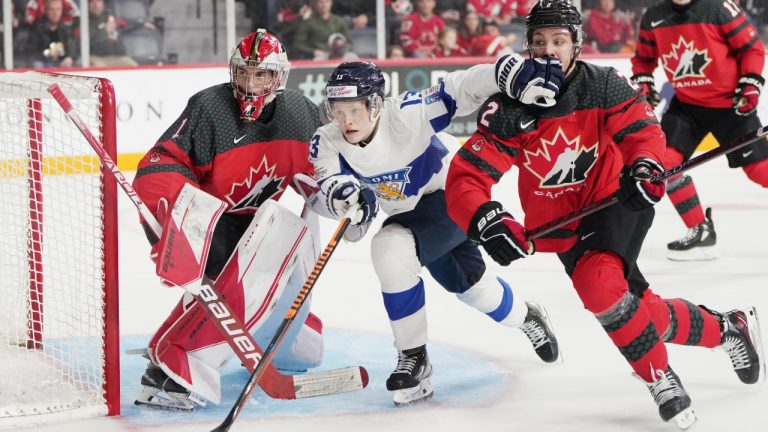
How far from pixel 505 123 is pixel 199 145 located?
2.69 ft

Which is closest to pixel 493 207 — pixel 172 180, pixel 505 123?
pixel 505 123

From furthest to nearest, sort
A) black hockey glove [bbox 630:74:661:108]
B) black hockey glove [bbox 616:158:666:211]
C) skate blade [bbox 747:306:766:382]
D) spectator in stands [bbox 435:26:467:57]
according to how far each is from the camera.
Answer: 1. spectator in stands [bbox 435:26:467:57]
2. black hockey glove [bbox 630:74:661:108]
3. skate blade [bbox 747:306:766:382]
4. black hockey glove [bbox 616:158:666:211]

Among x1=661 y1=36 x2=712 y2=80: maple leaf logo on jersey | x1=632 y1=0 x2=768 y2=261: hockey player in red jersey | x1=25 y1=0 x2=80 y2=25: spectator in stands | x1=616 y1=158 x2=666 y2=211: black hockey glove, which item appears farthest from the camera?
x1=25 y1=0 x2=80 y2=25: spectator in stands

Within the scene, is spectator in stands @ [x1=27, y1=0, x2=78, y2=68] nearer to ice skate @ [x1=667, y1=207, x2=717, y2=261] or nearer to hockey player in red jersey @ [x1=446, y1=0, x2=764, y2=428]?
ice skate @ [x1=667, y1=207, x2=717, y2=261]

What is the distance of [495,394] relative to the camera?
304cm

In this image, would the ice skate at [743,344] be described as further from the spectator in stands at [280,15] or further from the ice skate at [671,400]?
the spectator in stands at [280,15]

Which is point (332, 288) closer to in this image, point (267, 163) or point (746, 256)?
point (267, 163)

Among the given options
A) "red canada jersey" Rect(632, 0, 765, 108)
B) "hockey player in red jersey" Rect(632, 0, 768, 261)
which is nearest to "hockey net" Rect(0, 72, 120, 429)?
"hockey player in red jersey" Rect(632, 0, 768, 261)

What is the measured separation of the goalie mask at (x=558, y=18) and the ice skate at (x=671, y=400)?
2.53 ft

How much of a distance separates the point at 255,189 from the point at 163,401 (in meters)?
0.62

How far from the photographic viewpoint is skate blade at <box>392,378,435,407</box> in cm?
295

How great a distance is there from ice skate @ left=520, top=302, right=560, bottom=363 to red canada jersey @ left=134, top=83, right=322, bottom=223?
2.51ft

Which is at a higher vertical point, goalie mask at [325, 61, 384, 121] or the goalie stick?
goalie mask at [325, 61, 384, 121]

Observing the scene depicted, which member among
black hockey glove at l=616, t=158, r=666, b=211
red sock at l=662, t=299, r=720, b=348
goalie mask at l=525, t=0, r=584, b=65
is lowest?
red sock at l=662, t=299, r=720, b=348
